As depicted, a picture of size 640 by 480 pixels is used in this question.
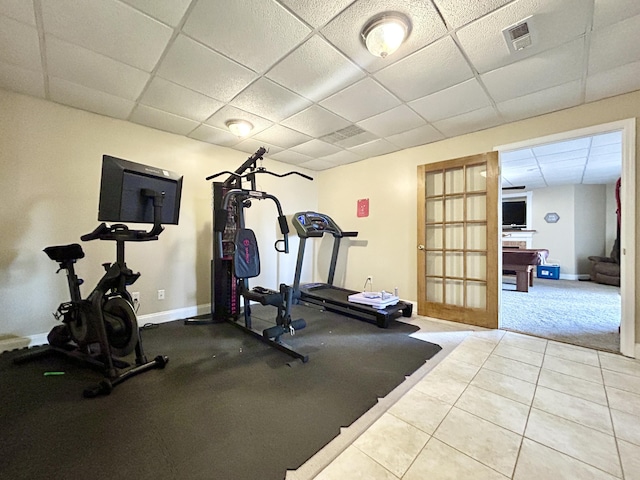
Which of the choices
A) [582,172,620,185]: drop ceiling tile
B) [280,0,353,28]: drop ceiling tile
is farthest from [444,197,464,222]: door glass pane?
[582,172,620,185]: drop ceiling tile

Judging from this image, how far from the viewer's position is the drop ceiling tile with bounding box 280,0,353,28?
159 cm

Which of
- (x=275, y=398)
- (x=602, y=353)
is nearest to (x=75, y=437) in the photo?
(x=275, y=398)

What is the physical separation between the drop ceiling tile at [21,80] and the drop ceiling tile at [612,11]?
421 cm

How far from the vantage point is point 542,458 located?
4.33 ft

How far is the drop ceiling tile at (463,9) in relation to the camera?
159 cm

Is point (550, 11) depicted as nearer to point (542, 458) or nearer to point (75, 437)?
point (542, 458)

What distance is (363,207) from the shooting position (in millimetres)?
4652

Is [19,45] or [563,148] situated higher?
[563,148]

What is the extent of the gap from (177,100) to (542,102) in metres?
3.76

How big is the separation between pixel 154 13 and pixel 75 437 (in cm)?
255

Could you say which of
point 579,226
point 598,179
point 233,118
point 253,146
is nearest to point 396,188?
point 253,146

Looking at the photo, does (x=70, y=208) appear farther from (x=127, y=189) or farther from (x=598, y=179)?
(x=598, y=179)

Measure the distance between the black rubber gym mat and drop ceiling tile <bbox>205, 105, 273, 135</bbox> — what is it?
2.54 metres

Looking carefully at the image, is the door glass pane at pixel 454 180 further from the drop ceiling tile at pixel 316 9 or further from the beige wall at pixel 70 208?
the beige wall at pixel 70 208
